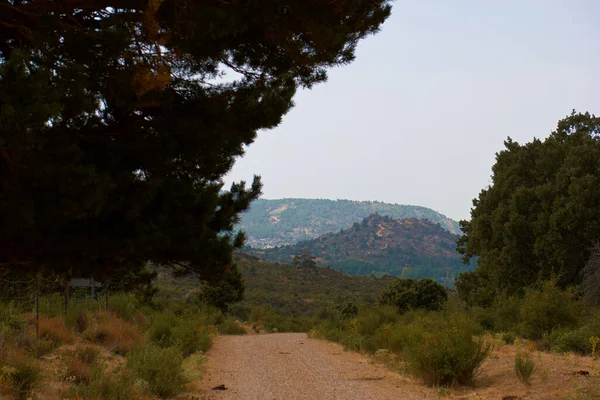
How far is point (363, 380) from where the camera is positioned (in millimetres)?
12008

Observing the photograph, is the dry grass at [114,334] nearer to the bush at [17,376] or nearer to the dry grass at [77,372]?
the dry grass at [77,372]

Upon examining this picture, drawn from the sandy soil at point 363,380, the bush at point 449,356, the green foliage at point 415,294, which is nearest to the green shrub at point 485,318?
the sandy soil at point 363,380

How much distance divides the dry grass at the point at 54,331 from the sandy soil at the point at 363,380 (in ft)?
10.8

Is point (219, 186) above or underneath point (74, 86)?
underneath

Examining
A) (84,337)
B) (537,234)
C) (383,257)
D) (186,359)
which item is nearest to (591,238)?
(537,234)

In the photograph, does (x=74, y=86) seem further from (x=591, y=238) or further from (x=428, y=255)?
(x=428, y=255)

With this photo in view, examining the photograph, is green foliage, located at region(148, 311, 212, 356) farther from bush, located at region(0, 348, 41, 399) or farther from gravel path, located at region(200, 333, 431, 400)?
bush, located at region(0, 348, 41, 399)

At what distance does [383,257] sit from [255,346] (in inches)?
6999

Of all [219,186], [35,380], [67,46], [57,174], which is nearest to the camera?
[57,174]

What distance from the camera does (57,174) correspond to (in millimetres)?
5285

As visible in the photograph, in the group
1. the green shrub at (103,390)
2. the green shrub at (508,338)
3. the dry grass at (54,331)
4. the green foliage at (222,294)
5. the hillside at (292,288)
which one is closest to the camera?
the green shrub at (103,390)

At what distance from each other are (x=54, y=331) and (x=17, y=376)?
15.9 ft

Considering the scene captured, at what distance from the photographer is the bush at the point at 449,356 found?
10.8 meters

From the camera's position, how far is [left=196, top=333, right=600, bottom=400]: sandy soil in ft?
30.8
